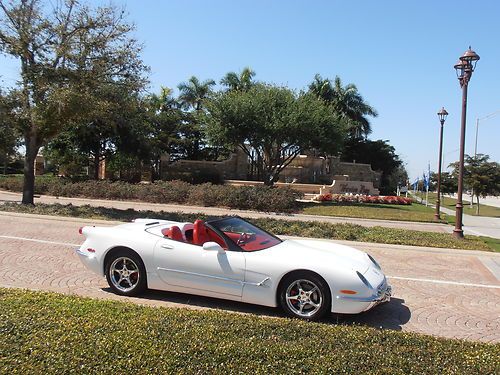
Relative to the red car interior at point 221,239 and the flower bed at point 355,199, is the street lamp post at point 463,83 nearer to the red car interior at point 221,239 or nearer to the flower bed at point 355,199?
the red car interior at point 221,239

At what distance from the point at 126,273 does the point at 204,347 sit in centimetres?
298

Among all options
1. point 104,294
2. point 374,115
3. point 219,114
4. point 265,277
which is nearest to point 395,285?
point 265,277

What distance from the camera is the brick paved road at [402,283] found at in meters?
5.91

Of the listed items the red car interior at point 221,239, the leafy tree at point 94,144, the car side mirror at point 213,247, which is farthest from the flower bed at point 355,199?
the car side mirror at point 213,247

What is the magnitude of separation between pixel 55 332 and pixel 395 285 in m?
5.58

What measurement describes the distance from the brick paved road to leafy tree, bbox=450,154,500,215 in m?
26.6

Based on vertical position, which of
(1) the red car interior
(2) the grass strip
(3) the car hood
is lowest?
(2) the grass strip

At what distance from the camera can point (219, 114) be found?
29.3m

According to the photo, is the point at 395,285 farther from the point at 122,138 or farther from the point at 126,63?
the point at 122,138

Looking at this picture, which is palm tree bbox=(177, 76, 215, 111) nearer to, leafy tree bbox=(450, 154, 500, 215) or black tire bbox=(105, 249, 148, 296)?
leafy tree bbox=(450, 154, 500, 215)

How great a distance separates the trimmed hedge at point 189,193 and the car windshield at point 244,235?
16.9m

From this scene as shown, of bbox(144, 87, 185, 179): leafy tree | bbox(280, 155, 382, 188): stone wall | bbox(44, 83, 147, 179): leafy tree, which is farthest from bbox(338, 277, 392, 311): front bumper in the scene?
bbox(280, 155, 382, 188): stone wall

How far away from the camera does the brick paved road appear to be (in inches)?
233

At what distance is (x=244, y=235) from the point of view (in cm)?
644
